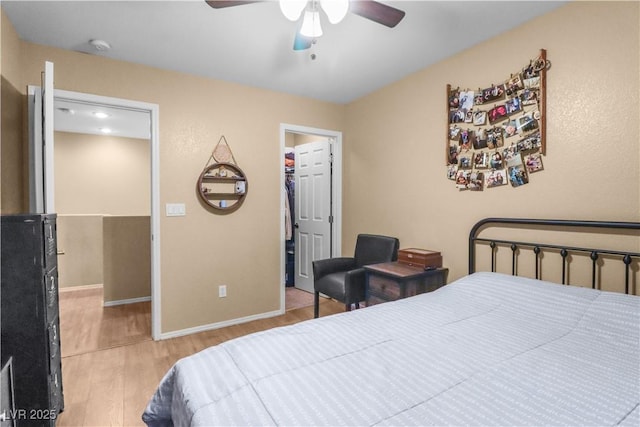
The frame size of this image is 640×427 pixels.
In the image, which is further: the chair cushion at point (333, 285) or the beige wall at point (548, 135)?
the chair cushion at point (333, 285)

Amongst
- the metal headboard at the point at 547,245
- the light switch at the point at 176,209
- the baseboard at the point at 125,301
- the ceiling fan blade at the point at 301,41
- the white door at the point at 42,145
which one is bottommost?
the baseboard at the point at 125,301

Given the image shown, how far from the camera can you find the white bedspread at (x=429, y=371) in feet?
2.80

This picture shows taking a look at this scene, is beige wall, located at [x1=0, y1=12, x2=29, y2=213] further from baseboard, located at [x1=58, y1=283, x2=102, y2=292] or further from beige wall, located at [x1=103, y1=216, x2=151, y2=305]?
baseboard, located at [x1=58, y1=283, x2=102, y2=292]

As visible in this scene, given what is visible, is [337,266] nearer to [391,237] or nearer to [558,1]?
[391,237]

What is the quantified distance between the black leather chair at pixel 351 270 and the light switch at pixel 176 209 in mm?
1342

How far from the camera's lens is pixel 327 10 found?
146 centimetres

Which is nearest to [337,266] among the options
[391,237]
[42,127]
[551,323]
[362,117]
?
[391,237]

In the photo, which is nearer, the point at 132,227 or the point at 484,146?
the point at 484,146

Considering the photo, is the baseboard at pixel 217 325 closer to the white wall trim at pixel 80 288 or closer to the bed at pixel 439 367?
the bed at pixel 439 367

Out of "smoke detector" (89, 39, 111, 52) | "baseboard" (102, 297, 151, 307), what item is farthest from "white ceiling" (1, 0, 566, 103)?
"baseboard" (102, 297, 151, 307)

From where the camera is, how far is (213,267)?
3.11m

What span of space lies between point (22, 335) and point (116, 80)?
2.05 meters

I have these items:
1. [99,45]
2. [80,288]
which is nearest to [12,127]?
[99,45]

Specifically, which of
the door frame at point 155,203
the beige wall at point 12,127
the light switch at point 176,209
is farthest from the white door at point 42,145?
the light switch at point 176,209
